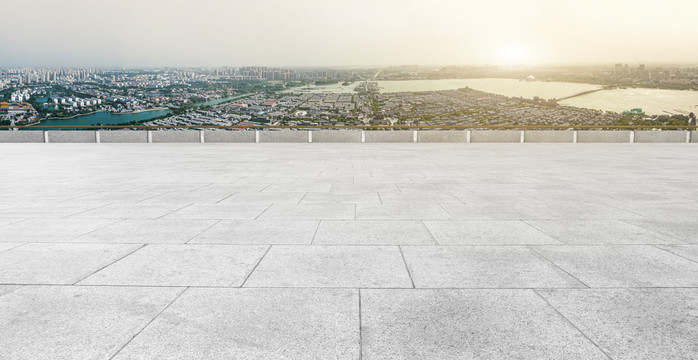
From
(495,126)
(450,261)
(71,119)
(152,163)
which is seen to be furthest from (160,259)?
(71,119)

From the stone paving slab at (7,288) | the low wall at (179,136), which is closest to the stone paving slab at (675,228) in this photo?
the stone paving slab at (7,288)

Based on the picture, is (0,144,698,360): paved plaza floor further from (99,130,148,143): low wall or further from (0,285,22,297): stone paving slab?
(99,130,148,143): low wall

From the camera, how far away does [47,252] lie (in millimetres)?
5598

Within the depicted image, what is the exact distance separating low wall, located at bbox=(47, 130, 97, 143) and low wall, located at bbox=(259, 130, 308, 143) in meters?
12.3

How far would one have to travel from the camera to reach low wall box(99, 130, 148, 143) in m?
30.4

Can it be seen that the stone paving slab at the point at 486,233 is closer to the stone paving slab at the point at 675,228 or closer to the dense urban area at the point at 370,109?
the stone paving slab at the point at 675,228

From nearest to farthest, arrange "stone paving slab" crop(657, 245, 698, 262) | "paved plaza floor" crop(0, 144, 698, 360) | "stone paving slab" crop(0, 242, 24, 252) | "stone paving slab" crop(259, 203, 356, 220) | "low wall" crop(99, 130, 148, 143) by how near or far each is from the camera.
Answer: "paved plaza floor" crop(0, 144, 698, 360), "stone paving slab" crop(657, 245, 698, 262), "stone paving slab" crop(0, 242, 24, 252), "stone paving slab" crop(259, 203, 356, 220), "low wall" crop(99, 130, 148, 143)

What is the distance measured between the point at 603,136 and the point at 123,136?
3421 centimetres

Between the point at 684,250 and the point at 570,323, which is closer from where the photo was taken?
the point at 570,323

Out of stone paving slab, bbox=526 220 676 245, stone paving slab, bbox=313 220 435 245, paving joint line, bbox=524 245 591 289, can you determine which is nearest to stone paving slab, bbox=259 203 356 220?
stone paving slab, bbox=313 220 435 245

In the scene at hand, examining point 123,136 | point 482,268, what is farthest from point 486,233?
point 123,136

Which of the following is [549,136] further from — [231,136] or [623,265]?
[623,265]

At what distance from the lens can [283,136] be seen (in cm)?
3019

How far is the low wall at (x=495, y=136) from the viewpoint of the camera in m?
29.8
